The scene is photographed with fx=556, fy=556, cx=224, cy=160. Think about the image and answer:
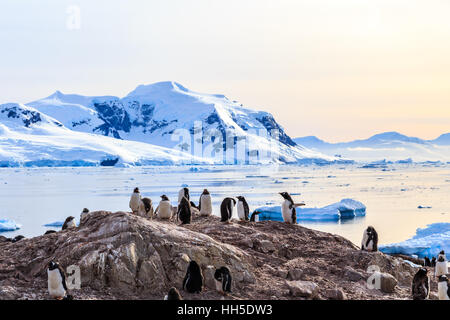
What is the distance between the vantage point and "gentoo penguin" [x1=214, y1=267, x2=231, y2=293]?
309 inches

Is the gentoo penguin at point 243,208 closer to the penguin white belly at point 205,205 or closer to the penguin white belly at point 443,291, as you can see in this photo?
the penguin white belly at point 205,205

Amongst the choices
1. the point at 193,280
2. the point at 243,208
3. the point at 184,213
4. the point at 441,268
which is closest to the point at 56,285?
the point at 193,280

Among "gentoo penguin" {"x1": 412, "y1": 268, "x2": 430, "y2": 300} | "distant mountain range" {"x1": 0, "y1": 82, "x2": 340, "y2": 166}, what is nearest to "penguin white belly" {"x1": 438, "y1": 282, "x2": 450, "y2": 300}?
"gentoo penguin" {"x1": 412, "y1": 268, "x2": 430, "y2": 300}

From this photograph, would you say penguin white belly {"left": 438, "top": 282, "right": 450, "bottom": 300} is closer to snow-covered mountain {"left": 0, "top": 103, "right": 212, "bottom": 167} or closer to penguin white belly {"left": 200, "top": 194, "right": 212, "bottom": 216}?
penguin white belly {"left": 200, "top": 194, "right": 212, "bottom": 216}

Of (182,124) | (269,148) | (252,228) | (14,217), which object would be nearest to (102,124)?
(182,124)

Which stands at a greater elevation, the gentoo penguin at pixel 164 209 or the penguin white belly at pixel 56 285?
the gentoo penguin at pixel 164 209

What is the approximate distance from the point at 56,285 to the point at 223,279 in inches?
89.1

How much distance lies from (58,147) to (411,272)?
10603cm

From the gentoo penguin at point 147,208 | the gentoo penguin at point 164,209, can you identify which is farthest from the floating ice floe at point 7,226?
the gentoo penguin at point 164,209

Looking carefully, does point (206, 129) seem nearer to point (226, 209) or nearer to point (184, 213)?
point (226, 209)

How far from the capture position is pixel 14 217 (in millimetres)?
29453

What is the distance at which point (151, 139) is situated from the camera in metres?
199

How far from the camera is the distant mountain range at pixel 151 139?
10688 cm

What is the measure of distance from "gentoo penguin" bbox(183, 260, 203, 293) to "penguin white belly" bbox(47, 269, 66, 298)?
1651 mm
